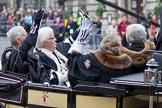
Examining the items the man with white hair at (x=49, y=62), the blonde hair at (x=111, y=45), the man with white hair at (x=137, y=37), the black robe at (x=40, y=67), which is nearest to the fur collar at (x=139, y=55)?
the man with white hair at (x=137, y=37)

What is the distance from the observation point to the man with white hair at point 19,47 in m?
6.42

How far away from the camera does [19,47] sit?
6703 millimetres

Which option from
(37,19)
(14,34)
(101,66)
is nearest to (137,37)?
(101,66)

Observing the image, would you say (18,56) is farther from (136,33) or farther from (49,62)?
(136,33)

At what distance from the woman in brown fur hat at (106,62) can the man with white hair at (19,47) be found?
0.80 m

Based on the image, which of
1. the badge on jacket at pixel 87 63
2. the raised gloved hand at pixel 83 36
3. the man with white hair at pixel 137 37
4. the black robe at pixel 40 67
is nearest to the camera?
the badge on jacket at pixel 87 63

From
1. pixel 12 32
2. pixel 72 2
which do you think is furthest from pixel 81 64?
pixel 72 2

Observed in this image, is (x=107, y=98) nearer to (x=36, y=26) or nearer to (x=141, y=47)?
(x=141, y=47)

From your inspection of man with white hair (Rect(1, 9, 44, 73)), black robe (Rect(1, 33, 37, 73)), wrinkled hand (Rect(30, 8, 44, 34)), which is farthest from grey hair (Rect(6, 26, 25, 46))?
wrinkled hand (Rect(30, 8, 44, 34))

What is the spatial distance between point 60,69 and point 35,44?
48cm

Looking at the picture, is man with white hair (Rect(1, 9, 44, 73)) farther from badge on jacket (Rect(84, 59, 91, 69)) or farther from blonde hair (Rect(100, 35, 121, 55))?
blonde hair (Rect(100, 35, 121, 55))

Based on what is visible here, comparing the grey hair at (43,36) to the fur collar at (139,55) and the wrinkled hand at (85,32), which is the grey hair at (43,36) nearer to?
the wrinkled hand at (85,32)

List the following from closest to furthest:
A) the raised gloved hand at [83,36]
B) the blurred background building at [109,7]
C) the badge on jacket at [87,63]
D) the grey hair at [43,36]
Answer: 1. the badge on jacket at [87,63]
2. the raised gloved hand at [83,36]
3. the grey hair at [43,36]
4. the blurred background building at [109,7]

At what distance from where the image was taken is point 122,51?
5.88m
